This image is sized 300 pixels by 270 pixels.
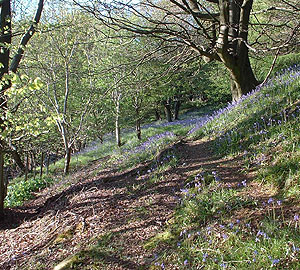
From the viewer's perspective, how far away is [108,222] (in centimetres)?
438

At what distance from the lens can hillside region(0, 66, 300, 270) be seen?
273cm

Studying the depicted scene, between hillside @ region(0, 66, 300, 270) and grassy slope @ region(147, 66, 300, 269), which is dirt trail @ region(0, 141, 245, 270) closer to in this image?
hillside @ region(0, 66, 300, 270)

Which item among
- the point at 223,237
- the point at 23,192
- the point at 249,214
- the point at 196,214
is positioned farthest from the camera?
the point at 23,192

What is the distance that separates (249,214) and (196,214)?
745 millimetres

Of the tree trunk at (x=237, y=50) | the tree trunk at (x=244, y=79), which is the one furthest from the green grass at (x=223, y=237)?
the tree trunk at (x=244, y=79)

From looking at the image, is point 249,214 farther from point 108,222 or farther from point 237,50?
point 237,50

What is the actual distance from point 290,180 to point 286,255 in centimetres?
119

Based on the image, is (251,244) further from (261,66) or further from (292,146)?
(261,66)

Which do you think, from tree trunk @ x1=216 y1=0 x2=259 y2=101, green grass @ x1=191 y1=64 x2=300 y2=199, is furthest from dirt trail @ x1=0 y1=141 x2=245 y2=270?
tree trunk @ x1=216 y1=0 x2=259 y2=101

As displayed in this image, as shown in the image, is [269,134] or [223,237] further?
[269,134]

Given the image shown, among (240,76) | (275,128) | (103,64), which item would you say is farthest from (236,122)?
(103,64)

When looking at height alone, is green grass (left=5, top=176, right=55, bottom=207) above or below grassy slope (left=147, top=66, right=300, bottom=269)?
below

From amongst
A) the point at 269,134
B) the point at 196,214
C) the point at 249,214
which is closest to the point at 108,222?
the point at 196,214

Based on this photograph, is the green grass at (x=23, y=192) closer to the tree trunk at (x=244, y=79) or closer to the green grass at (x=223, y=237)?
the green grass at (x=223, y=237)
